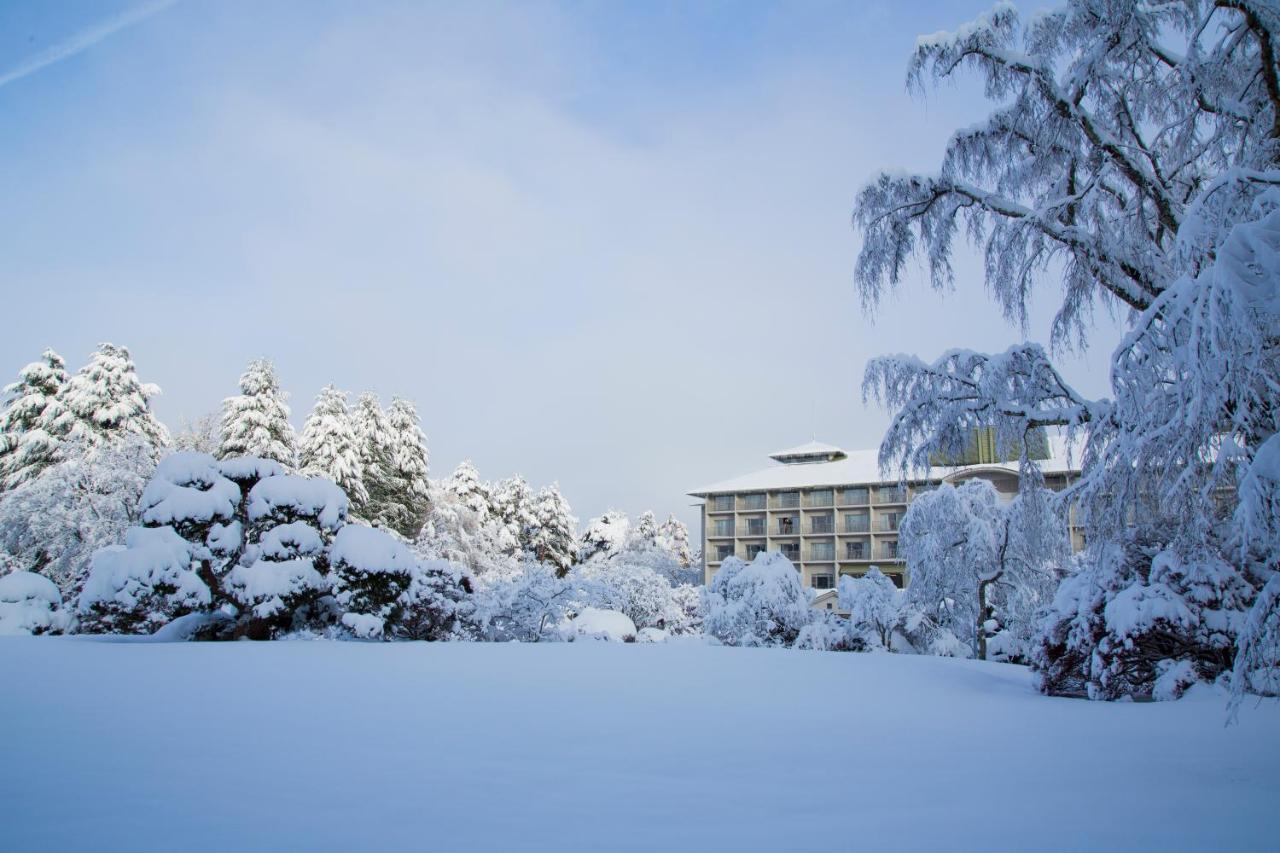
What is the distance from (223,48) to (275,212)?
11.1 ft

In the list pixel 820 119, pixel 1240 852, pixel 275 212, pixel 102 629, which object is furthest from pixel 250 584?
pixel 1240 852

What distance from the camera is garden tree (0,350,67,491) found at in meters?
24.5

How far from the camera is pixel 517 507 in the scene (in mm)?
49375

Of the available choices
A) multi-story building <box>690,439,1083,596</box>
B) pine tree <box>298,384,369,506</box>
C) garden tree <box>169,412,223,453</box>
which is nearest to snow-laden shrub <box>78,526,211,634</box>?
pine tree <box>298,384,369,506</box>

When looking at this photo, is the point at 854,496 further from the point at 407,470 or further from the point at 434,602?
the point at 434,602

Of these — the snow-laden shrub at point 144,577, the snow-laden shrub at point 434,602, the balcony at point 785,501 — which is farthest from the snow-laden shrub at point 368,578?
the balcony at point 785,501

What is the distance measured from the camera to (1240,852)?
8.44 ft

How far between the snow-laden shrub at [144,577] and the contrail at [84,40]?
5.75 metres

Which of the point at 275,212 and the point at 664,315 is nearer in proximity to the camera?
the point at 275,212

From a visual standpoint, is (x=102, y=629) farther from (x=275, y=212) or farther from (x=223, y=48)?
(x=223, y=48)

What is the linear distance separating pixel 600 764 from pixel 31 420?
1176 inches

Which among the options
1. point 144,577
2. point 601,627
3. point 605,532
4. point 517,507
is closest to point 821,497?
point 517,507

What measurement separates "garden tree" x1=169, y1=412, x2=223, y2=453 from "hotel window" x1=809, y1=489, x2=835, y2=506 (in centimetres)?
3242

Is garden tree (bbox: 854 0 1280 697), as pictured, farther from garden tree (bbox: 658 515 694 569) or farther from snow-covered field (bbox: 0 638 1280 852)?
garden tree (bbox: 658 515 694 569)
